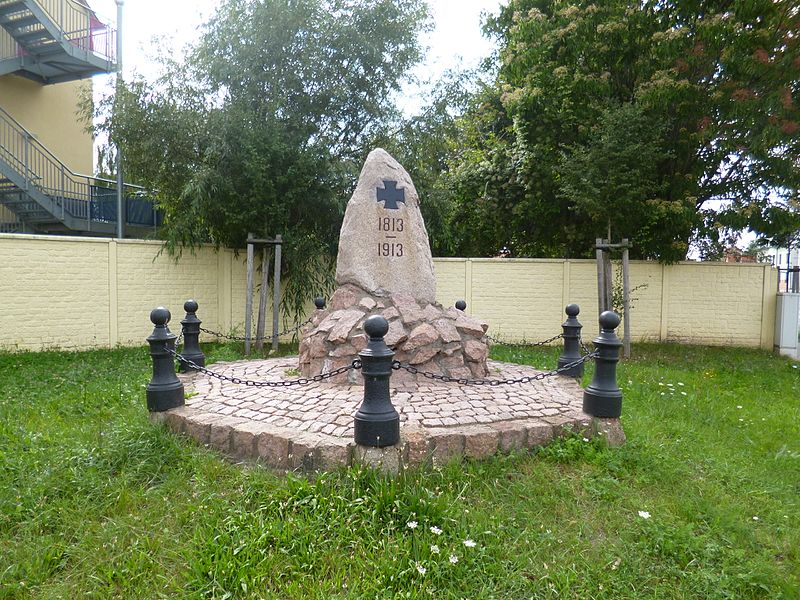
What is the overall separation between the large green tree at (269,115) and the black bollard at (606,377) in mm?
6350

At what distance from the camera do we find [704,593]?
2.60m

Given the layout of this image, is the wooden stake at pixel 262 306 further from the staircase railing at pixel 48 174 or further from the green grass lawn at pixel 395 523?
the green grass lawn at pixel 395 523

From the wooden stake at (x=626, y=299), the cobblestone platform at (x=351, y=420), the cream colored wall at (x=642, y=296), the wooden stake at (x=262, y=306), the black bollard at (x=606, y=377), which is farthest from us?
the cream colored wall at (x=642, y=296)

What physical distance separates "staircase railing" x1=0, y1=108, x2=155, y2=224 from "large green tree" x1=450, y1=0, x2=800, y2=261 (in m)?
9.19

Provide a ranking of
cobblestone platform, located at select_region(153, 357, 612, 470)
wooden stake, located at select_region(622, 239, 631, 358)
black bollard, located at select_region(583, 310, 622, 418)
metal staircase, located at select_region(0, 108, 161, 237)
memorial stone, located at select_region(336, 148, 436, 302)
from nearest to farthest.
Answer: cobblestone platform, located at select_region(153, 357, 612, 470) < black bollard, located at select_region(583, 310, 622, 418) < memorial stone, located at select_region(336, 148, 436, 302) < wooden stake, located at select_region(622, 239, 631, 358) < metal staircase, located at select_region(0, 108, 161, 237)

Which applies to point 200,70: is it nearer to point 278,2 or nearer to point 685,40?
point 278,2

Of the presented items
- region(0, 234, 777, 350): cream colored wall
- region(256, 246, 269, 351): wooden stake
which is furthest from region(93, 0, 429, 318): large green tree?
region(0, 234, 777, 350): cream colored wall

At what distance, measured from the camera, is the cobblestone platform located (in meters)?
3.50

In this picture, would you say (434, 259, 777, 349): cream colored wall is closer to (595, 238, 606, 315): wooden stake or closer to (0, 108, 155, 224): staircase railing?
(595, 238, 606, 315): wooden stake

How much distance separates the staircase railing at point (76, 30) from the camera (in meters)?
12.3

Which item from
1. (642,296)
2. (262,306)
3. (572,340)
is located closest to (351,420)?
(572,340)

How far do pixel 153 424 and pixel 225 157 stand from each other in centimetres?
624

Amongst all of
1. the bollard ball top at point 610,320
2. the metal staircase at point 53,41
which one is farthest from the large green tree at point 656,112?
the metal staircase at point 53,41

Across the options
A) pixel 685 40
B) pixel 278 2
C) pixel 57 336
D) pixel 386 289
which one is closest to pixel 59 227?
pixel 57 336
